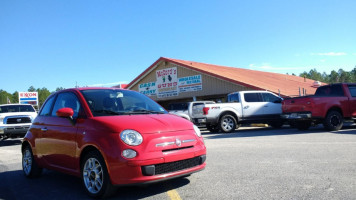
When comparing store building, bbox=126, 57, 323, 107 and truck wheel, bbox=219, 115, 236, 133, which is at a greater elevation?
store building, bbox=126, 57, 323, 107

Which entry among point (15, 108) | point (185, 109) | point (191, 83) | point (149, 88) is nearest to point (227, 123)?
point (185, 109)

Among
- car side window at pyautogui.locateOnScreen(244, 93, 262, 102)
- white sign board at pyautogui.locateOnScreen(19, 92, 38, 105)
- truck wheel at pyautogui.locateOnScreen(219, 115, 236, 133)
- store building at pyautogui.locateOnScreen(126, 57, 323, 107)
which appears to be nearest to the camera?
truck wheel at pyautogui.locateOnScreen(219, 115, 236, 133)

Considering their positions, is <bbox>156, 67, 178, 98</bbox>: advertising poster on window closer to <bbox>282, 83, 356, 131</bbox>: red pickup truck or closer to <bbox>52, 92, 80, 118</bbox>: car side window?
<bbox>282, 83, 356, 131</bbox>: red pickup truck

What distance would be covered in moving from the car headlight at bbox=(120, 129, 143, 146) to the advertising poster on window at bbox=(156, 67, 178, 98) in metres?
22.5

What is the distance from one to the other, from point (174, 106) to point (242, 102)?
3.84 m

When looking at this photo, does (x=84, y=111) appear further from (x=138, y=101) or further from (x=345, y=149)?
(x=345, y=149)

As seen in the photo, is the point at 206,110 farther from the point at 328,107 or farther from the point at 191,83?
the point at 191,83

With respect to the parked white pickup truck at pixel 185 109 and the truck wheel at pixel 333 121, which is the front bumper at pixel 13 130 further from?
the truck wheel at pixel 333 121

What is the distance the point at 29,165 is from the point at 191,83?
1975cm

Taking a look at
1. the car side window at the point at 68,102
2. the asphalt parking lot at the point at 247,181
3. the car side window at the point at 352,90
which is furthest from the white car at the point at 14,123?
the car side window at the point at 352,90

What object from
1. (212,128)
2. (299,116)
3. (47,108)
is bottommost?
(212,128)

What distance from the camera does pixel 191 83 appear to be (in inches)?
987

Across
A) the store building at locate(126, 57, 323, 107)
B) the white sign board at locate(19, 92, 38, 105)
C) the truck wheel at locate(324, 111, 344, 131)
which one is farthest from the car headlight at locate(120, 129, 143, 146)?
the white sign board at locate(19, 92, 38, 105)

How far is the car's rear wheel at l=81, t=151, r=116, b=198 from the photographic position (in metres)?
4.00
